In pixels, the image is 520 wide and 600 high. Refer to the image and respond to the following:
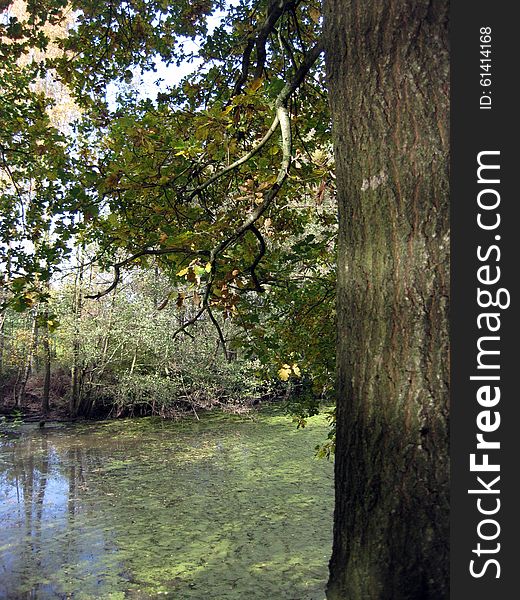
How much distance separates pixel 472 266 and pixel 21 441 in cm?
872

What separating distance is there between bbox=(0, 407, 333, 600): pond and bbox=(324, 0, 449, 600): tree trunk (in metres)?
2.97

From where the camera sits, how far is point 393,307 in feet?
3.26

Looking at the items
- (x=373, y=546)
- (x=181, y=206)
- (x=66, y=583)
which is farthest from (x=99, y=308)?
(x=373, y=546)

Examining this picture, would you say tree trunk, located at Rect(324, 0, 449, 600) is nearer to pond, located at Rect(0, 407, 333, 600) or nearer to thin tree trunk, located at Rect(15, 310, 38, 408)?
pond, located at Rect(0, 407, 333, 600)

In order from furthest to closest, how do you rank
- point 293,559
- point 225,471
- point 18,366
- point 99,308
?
point 18,366 → point 99,308 → point 225,471 → point 293,559

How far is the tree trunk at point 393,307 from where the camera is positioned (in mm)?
940

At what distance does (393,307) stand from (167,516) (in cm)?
466

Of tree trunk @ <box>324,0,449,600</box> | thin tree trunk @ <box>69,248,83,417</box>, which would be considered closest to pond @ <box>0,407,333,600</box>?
thin tree trunk @ <box>69,248,83,417</box>

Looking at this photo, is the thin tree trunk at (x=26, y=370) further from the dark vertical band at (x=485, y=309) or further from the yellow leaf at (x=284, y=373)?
the dark vertical band at (x=485, y=309)

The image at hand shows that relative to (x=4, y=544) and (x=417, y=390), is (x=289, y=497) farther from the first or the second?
(x=417, y=390)

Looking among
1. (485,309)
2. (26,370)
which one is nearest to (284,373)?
(485,309)

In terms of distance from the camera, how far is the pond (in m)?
3.88

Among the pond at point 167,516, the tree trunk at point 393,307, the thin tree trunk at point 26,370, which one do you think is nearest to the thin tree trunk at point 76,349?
the thin tree trunk at point 26,370

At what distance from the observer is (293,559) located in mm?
4191
